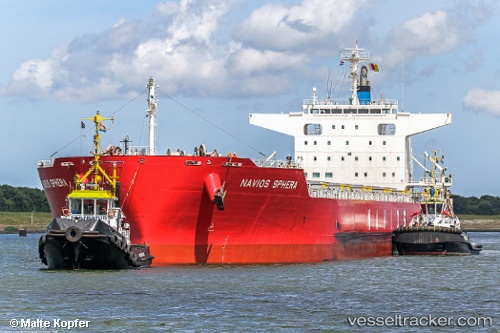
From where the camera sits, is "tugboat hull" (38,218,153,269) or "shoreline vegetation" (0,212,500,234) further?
"shoreline vegetation" (0,212,500,234)

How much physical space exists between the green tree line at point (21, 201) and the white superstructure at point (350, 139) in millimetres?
80043

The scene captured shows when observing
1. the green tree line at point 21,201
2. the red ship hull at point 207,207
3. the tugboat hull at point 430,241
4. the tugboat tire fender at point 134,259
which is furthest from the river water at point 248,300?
the green tree line at point 21,201

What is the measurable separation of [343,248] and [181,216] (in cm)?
1158

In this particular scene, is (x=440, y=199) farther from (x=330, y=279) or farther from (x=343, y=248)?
(x=330, y=279)

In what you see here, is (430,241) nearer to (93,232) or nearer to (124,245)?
(124,245)

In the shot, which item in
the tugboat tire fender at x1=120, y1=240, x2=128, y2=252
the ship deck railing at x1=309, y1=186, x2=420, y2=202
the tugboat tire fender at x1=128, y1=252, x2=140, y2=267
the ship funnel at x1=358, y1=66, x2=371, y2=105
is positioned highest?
the ship funnel at x1=358, y1=66, x2=371, y2=105

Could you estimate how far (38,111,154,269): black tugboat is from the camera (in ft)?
108

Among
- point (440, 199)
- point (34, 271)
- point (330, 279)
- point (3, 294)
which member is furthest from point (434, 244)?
point (3, 294)

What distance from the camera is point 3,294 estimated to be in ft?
94.5

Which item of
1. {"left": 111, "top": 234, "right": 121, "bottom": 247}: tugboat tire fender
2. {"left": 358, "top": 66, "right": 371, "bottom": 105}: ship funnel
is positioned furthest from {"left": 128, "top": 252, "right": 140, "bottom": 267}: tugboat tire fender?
{"left": 358, "top": 66, "right": 371, "bottom": 105}: ship funnel

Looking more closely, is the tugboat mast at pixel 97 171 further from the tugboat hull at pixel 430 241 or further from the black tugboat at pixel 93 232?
the tugboat hull at pixel 430 241

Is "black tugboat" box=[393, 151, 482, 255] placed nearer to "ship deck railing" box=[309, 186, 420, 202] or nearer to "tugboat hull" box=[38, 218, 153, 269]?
"ship deck railing" box=[309, 186, 420, 202]

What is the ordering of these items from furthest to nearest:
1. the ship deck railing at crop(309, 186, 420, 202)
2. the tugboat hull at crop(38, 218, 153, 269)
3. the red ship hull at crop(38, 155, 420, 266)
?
the ship deck railing at crop(309, 186, 420, 202), the red ship hull at crop(38, 155, 420, 266), the tugboat hull at crop(38, 218, 153, 269)

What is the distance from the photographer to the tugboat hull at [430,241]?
49.8 meters
